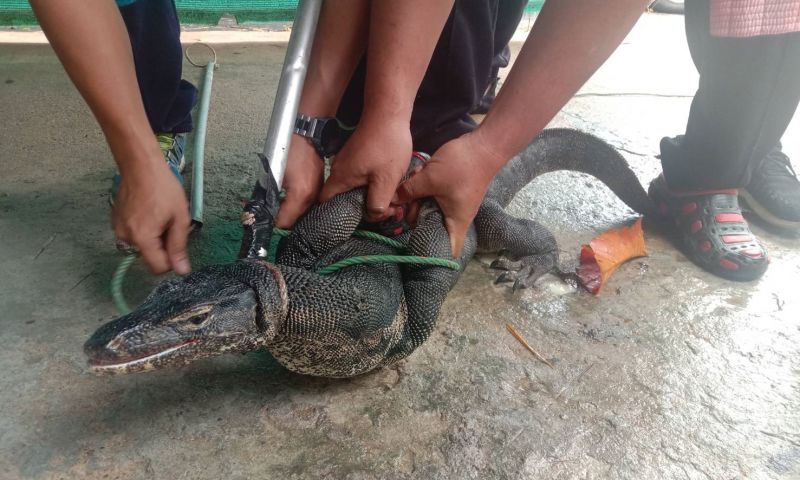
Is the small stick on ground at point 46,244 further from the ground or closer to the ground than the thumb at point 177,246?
closer to the ground

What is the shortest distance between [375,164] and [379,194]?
0.35 ft

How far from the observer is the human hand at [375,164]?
6.13ft

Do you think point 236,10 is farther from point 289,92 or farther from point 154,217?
point 154,217

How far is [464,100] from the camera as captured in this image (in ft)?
8.52

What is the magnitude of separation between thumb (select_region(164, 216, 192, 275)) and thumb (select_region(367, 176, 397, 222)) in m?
0.64

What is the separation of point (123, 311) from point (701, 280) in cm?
222

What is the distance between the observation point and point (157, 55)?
238cm

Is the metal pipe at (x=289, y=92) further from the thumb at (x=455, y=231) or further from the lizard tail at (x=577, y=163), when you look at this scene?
the lizard tail at (x=577, y=163)

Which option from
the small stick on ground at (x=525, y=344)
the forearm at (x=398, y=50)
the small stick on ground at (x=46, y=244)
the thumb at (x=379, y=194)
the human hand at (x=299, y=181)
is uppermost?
the forearm at (x=398, y=50)

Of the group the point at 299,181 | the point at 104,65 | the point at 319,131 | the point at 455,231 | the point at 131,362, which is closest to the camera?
the point at 131,362

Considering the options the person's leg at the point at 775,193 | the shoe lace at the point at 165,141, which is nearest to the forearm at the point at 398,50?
the shoe lace at the point at 165,141

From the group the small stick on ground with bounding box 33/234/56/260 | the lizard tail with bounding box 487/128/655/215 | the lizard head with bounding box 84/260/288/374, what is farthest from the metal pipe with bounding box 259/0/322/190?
the lizard tail with bounding box 487/128/655/215

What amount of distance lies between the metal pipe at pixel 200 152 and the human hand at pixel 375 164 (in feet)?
1.81

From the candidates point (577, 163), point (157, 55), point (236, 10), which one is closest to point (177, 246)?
point (157, 55)
